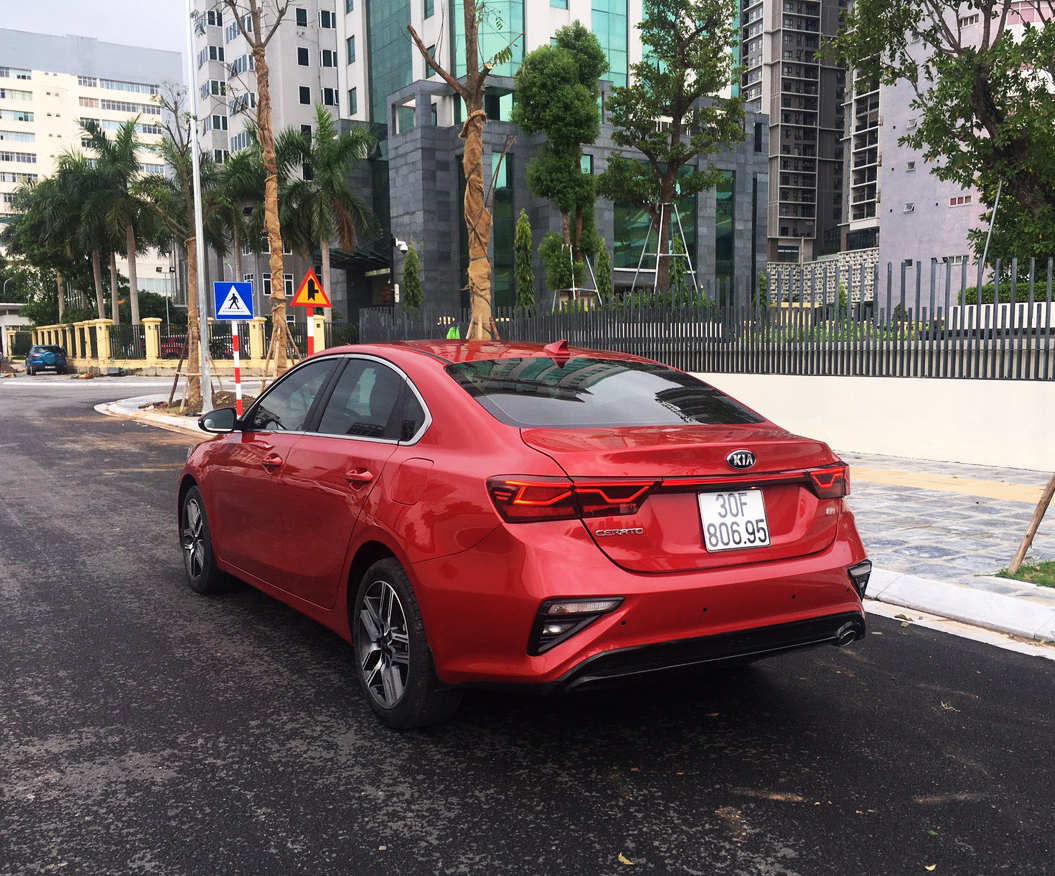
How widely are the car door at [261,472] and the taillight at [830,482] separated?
2396 mm

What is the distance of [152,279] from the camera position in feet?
380

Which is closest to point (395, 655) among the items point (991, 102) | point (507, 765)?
point (507, 765)

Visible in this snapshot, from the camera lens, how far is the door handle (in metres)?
4.84

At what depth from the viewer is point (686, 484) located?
3.45 m

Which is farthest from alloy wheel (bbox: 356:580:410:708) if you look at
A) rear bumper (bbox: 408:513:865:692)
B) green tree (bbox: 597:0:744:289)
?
green tree (bbox: 597:0:744:289)

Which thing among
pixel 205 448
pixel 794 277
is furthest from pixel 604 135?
pixel 205 448

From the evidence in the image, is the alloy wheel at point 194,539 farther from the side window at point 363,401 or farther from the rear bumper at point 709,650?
the rear bumper at point 709,650

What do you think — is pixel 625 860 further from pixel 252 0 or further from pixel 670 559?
pixel 252 0

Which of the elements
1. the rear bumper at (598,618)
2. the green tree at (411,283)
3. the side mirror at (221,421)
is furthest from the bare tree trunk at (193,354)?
the rear bumper at (598,618)

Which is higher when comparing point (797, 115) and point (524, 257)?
point (797, 115)

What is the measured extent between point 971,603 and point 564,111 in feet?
124

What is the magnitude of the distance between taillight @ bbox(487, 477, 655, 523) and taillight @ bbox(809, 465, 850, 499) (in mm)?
910

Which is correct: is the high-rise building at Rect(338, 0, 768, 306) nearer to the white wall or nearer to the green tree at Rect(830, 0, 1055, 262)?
the green tree at Rect(830, 0, 1055, 262)

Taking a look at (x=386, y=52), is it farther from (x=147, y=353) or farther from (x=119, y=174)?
(x=147, y=353)
